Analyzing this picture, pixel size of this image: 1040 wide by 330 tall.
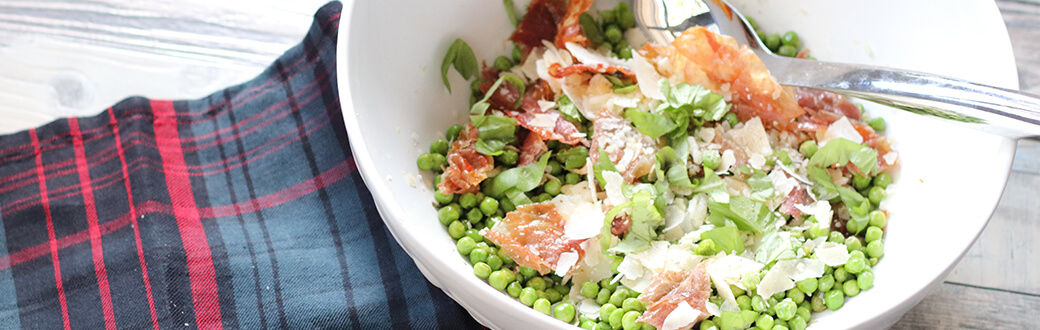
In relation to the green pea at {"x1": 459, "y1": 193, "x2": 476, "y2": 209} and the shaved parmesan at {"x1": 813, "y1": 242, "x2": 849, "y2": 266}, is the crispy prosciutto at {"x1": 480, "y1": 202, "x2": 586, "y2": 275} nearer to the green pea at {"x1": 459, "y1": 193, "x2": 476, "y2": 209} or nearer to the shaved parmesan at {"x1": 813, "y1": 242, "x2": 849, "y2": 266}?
the green pea at {"x1": 459, "y1": 193, "x2": 476, "y2": 209}

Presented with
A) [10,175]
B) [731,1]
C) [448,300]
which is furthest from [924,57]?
[10,175]

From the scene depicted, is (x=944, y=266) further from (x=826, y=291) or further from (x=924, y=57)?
(x=924, y=57)

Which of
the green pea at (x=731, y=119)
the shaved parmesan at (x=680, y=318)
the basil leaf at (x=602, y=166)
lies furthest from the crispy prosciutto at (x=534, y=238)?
the green pea at (x=731, y=119)

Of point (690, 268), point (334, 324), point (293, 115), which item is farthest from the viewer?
point (293, 115)

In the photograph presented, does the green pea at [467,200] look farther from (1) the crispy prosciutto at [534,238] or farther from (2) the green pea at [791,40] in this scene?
(2) the green pea at [791,40]

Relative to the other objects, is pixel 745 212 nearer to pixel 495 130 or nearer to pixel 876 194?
pixel 876 194
